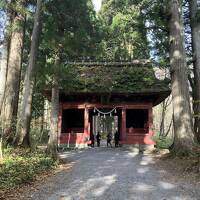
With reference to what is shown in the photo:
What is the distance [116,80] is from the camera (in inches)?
957

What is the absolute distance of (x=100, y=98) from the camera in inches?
976

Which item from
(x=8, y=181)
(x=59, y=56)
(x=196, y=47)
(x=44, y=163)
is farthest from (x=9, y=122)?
(x=196, y=47)

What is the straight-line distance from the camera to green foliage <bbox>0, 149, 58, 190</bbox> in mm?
8903

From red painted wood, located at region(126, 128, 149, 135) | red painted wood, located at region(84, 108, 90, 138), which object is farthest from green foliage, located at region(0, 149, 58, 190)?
red painted wood, located at region(126, 128, 149, 135)

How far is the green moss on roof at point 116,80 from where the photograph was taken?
23.2 m

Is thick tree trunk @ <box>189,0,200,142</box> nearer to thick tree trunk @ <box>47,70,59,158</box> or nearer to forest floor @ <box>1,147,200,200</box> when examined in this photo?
thick tree trunk @ <box>47,70,59,158</box>

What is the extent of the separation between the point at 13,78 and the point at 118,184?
7.47 meters

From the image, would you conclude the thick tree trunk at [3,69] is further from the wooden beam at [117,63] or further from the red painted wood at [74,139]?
the wooden beam at [117,63]

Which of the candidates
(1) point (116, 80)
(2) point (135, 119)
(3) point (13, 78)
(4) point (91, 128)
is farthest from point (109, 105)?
(3) point (13, 78)

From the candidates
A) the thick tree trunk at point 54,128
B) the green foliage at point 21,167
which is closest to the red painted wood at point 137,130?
the thick tree trunk at point 54,128

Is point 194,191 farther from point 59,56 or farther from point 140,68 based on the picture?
point 140,68

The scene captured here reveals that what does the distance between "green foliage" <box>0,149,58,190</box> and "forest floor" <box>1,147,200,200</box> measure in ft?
0.89

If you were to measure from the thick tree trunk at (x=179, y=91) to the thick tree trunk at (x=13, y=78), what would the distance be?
6312mm

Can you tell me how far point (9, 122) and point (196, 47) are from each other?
9923mm
